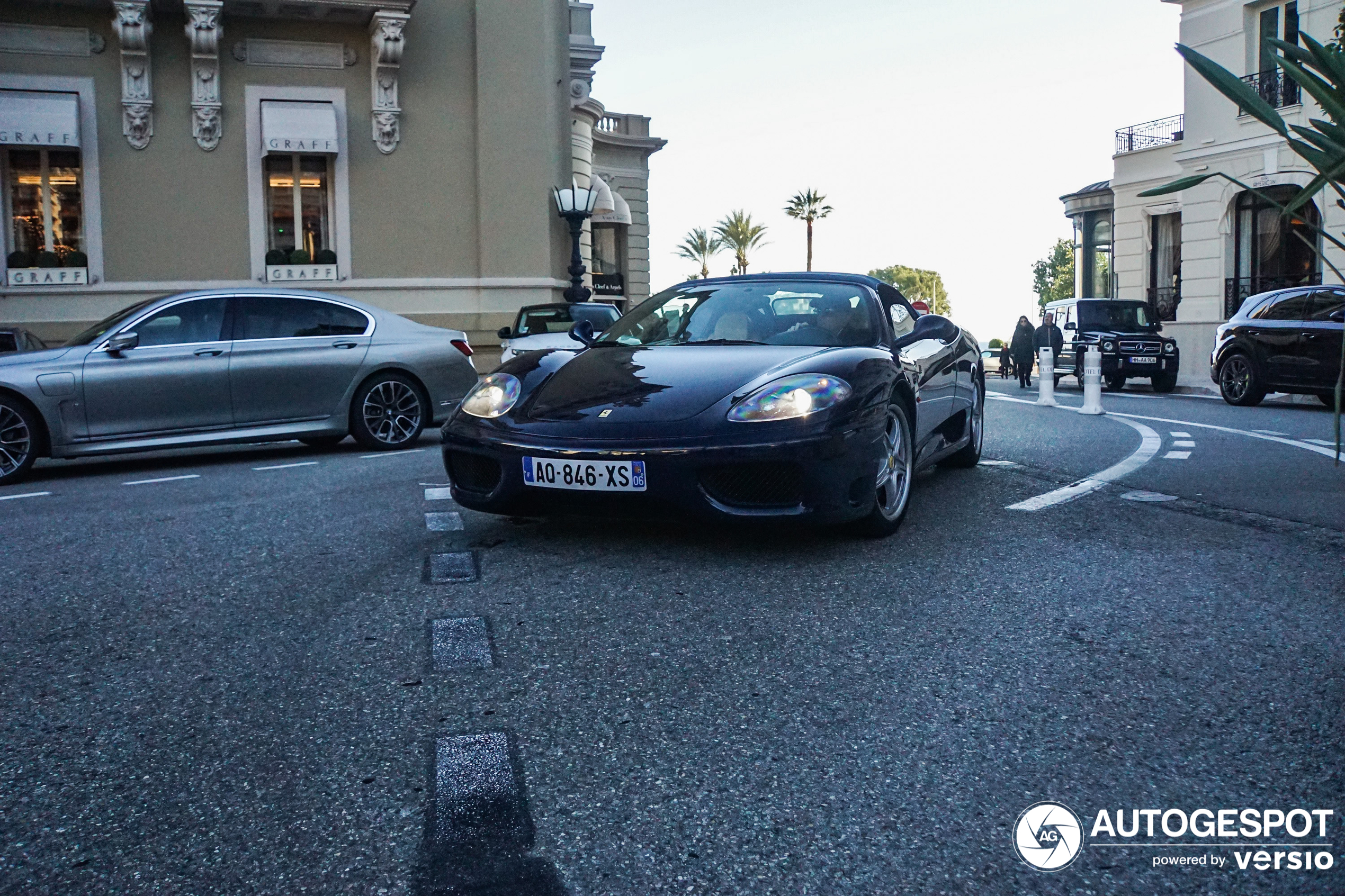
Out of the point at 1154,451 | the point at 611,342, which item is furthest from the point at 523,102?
the point at 611,342

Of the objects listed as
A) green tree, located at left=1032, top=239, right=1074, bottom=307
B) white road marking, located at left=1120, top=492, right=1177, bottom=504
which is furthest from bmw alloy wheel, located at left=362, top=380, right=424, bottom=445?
green tree, located at left=1032, top=239, right=1074, bottom=307

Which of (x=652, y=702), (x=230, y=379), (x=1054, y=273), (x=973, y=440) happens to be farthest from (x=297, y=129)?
(x=1054, y=273)

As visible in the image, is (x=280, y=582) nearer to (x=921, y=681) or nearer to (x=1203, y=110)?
(x=921, y=681)

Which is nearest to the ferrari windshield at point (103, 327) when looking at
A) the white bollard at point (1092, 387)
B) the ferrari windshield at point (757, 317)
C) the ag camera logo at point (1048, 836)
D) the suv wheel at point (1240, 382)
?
the ferrari windshield at point (757, 317)

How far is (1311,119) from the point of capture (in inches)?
184

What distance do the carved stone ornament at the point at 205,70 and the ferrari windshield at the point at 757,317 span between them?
47.1 ft

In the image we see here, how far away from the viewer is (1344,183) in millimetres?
4887

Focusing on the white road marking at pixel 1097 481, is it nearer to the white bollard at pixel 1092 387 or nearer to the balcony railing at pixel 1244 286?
the white bollard at pixel 1092 387

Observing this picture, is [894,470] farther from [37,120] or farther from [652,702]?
[37,120]

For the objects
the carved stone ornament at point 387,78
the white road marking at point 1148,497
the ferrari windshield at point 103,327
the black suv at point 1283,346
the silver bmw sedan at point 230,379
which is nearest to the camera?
the white road marking at point 1148,497

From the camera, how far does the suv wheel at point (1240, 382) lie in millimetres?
15883

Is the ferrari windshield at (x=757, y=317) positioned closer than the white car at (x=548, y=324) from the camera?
A: Yes

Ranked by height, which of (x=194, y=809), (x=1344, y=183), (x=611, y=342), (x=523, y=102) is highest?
(x=523, y=102)

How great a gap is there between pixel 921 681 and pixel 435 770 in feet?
4.31
